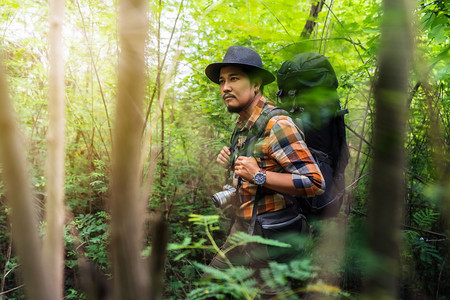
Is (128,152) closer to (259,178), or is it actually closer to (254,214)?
(259,178)

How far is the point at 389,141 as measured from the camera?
0.40 meters

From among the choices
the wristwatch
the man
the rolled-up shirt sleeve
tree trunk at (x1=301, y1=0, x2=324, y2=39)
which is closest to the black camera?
the man

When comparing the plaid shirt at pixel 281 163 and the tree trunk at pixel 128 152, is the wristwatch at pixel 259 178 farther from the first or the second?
the tree trunk at pixel 128 152

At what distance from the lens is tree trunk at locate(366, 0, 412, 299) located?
39cm

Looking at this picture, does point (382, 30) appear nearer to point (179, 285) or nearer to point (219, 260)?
point (219, 260)

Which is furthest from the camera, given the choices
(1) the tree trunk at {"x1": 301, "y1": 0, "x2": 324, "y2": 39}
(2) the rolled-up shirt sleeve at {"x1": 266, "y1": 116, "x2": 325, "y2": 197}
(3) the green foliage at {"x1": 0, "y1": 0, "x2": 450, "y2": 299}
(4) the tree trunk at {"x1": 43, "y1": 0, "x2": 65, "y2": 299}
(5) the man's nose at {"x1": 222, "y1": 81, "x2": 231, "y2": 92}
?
(1) the tree trunk at {"x1": 301, "y1": 0, "x2": 324, "y2": 39}

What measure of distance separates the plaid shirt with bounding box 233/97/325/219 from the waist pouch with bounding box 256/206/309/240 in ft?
0.14

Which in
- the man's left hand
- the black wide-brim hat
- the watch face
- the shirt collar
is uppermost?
the black wide-brim hat

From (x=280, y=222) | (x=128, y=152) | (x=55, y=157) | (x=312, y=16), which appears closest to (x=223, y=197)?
(x=280, y=222)

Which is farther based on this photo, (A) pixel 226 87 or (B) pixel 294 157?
(A) pixel 226 87

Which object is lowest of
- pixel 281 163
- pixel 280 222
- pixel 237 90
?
pixel 280 222

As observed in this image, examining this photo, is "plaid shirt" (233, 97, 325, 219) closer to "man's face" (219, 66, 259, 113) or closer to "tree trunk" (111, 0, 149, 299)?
"man's face" (219, 66, 259, 113)

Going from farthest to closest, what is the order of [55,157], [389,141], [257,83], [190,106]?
[190,106] → [257,83] → [55,157] → [389,141]

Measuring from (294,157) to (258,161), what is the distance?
0.88 ft
